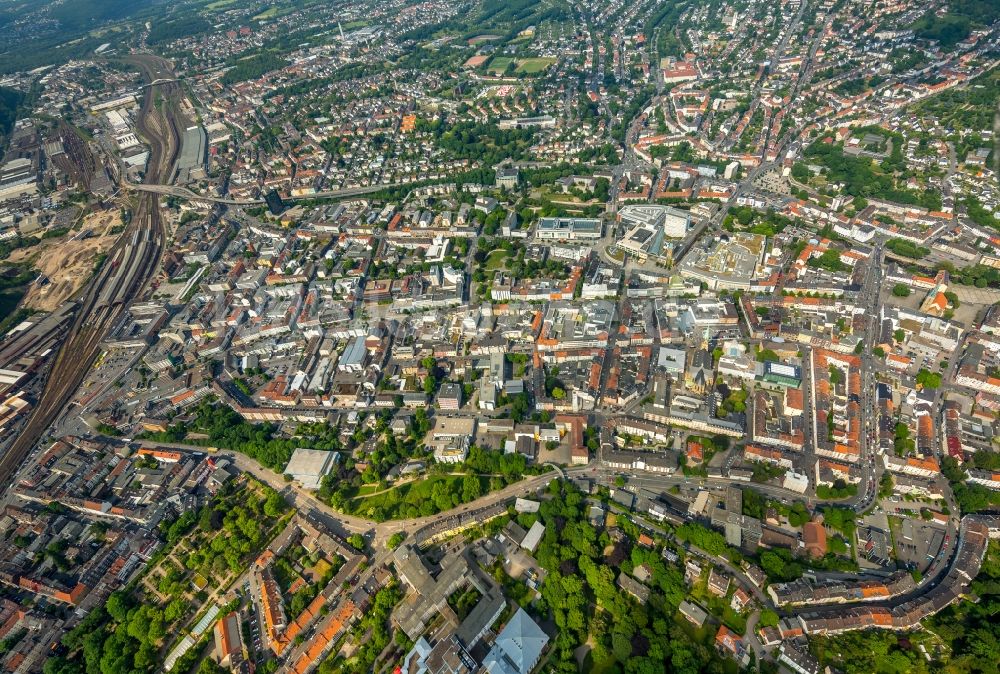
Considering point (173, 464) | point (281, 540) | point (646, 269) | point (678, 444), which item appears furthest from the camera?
point (646, 269)

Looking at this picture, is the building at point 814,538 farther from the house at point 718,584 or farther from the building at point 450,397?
the building at point 450,397

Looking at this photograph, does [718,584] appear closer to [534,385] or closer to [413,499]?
[534,385]

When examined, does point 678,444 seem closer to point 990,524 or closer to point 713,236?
point 990,524

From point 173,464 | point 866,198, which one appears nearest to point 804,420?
point 866,198

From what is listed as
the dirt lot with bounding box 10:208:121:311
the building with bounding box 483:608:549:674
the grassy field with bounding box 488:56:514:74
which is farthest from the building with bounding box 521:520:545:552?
the grassy field with bounding box 488:56:514:74

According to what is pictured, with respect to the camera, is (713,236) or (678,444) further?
(713,236)

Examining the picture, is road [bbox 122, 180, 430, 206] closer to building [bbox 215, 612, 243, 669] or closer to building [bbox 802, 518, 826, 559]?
building [bbox 215, 612, 243, 669]

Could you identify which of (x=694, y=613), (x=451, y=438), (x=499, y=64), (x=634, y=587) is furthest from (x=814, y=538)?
(x=499, y=64)
